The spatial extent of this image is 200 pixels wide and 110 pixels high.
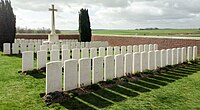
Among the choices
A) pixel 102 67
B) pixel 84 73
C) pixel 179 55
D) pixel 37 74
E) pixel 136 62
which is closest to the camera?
pixel 84 73

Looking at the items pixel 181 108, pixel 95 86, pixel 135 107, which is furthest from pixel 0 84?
pixel 181 108

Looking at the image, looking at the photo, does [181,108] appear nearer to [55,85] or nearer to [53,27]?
[55,85]

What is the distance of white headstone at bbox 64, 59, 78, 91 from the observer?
6.49 m

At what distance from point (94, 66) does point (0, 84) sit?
2.83 m

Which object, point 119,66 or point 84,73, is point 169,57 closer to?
point 119,66

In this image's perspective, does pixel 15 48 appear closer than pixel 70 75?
No

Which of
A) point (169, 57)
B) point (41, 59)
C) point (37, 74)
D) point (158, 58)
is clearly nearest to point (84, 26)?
point (169, 57)

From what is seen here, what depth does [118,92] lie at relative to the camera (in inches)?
264

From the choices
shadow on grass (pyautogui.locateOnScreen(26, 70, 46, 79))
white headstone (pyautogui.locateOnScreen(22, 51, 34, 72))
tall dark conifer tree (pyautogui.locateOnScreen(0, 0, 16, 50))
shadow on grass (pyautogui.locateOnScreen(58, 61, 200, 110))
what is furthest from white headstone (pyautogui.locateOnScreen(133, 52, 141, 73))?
tall dark conifer tree (pyautogui.locateOnScreen(0, 0, 16, 50))

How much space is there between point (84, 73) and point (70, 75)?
55 centimetres

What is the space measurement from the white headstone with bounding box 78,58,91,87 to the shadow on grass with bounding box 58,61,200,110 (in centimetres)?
55

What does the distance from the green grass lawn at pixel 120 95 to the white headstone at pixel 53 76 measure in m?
0.41

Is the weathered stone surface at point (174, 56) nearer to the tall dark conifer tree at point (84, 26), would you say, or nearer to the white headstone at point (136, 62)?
the white headstone at point (136, 62)

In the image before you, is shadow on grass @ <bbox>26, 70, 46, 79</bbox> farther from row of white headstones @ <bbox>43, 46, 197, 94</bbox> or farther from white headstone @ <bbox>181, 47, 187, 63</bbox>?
white headstone @ <bbox>181, 47, 187, 63</bbox>
